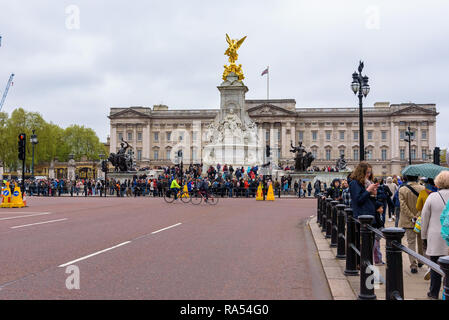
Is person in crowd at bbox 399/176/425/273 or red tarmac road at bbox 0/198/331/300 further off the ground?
person in crowd at bbox 399/176/425/273

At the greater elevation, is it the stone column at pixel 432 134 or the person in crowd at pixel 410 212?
the stone column at pixel 432 134

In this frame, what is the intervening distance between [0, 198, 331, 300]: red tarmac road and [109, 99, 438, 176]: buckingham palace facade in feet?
287

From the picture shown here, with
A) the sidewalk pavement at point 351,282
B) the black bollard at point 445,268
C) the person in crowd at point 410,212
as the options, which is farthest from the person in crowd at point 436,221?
the black bollard at point 445,268

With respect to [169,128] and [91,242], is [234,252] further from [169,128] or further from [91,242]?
[169,128]

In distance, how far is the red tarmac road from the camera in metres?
6.04

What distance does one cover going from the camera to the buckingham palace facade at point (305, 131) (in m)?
106

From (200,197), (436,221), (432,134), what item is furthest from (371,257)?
(432,134)

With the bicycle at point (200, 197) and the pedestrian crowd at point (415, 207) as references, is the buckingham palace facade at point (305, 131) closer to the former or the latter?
the bicycle at point (200, 197)

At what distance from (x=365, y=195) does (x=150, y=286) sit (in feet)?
12.5

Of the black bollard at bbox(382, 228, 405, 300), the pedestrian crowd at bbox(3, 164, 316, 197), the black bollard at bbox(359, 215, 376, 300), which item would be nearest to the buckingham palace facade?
the pedestrian crowd at bbox(3, 164, 316, 197)

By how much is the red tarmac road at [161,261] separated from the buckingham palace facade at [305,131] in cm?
8758

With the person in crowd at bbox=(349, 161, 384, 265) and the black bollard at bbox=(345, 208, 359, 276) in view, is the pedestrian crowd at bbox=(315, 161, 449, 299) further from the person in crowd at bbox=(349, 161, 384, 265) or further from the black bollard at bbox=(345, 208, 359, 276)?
the black bollard at bbox=(345, 208, 359, 276)

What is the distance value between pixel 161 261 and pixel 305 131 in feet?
342

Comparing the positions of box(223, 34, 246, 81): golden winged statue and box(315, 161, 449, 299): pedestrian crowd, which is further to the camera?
box(223, 34, 246, 81): golden winged statue
